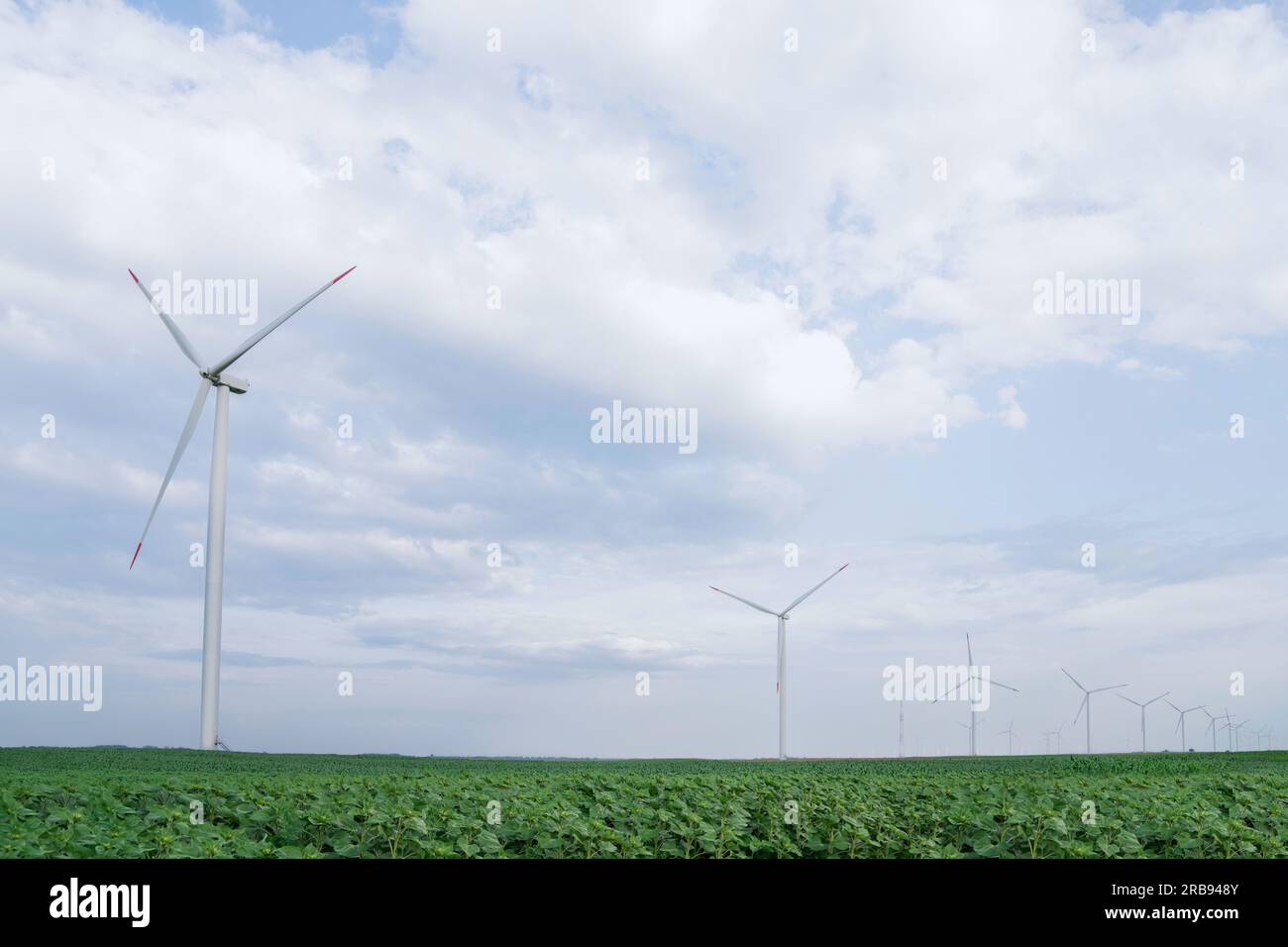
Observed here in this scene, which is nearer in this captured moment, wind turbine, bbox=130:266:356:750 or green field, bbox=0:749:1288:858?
green field, bbox=0:749:1288:858

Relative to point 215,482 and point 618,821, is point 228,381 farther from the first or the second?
point 618,821

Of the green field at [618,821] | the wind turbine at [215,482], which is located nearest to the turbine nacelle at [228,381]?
the wind turbine at [215,482]

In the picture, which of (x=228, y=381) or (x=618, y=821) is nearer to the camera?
(x=618, y=821)

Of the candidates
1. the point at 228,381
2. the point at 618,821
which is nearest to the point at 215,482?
the point at 228,381

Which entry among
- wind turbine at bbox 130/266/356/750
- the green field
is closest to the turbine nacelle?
wind turbine at bbox 130/266/356/750

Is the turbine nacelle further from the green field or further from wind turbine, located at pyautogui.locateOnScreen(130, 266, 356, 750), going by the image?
the green field

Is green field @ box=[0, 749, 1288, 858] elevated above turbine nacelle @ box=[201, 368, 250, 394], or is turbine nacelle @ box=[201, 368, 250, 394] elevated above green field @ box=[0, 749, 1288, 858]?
turbine nacelle @ box=[201, 368, 250, 394]

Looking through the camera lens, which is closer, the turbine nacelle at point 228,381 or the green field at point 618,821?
the green field at point 618,821

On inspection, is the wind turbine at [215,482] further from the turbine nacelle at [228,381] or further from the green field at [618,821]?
the green field at [618,821]
